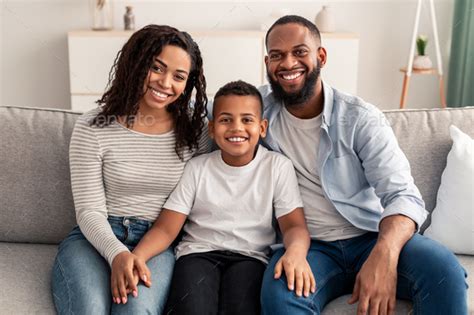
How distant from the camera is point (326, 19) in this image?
395 centimetres

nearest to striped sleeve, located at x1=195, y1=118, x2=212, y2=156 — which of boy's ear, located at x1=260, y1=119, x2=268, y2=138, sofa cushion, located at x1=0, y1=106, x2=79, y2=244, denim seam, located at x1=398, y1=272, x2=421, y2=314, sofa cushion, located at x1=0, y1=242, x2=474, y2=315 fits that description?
boy's ear, located at x1=260, y1=119, x2=268, y2=138

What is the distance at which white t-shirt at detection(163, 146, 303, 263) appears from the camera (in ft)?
5.28

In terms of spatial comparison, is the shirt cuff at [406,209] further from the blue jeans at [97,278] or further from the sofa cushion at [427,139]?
the blue jeans at [97,278]

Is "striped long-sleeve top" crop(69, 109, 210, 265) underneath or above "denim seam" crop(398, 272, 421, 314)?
above

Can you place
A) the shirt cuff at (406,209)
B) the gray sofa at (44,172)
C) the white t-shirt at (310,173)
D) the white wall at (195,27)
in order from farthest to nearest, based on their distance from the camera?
the white wall at (195,27) → the gray sofa at (44,172) → the white t-shirt at (310,173) → the shirt cuff at (406,209)

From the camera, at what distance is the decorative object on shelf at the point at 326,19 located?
393 centimetres

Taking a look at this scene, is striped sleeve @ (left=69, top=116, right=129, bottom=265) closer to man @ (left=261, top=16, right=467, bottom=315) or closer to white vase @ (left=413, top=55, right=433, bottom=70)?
man @ (left=261, top=16, right=467, bottom=315)

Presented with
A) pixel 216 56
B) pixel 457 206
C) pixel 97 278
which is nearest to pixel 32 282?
pixel 97 278

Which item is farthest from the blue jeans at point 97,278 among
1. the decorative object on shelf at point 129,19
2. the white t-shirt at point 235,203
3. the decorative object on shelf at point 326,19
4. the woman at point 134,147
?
the decorative object on shelf at point 326,19

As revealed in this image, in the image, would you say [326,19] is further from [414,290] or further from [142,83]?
[414,290]

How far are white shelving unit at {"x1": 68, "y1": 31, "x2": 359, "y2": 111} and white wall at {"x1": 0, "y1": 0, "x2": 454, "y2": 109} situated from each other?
312 mm

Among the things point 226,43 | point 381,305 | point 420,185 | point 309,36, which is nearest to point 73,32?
point 226,43

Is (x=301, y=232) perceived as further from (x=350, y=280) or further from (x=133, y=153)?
(x=133, y=153)

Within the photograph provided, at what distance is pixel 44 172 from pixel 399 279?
1.01 metres
